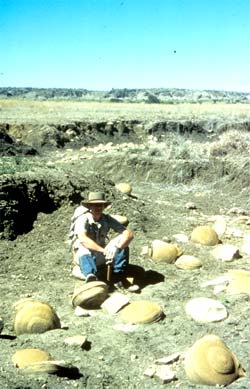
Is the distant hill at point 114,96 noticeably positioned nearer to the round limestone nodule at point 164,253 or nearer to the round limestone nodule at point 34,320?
the round limestone nodule at point 164,253

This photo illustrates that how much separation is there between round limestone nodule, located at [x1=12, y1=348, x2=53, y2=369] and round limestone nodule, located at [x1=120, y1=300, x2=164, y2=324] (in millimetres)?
1173

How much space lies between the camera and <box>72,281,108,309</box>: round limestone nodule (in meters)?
6.01

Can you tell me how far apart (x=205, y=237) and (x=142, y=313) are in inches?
124

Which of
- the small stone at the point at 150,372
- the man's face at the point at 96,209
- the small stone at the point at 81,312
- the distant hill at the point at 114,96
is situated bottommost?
the distant hill at the point at 114,96

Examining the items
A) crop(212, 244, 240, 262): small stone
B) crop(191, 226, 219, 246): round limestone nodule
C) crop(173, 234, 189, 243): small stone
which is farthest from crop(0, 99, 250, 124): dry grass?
crop(212, 244, 240, 262): small stone

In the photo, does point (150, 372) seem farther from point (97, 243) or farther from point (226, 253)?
point (226, 253)

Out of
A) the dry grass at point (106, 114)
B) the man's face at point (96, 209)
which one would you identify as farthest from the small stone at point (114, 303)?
the dry grass at point (106, 114)

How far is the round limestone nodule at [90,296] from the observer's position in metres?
6.01

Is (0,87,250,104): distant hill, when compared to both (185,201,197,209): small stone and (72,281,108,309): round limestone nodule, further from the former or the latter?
(72,281,108,309): round limestone nodule

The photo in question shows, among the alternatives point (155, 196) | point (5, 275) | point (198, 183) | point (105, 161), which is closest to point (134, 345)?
point (5, 275)

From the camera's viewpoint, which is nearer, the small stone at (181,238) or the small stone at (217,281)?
the small stone at (217,281)

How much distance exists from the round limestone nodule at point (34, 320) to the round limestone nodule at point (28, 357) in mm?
581

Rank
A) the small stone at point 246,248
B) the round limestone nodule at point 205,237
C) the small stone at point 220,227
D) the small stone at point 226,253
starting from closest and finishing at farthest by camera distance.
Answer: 1. the small stone at point 226,253
2. the small stone at point 246,248
3. the round limestone nodule at point 205,237
4. the small stone at point 220,227

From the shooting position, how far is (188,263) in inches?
298
